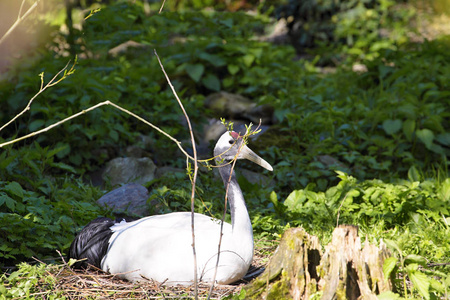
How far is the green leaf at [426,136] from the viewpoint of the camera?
559cm

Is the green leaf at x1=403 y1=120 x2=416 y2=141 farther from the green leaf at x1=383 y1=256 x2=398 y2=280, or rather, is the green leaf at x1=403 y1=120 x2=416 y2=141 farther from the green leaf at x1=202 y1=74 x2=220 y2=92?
the green leaf at x1=383 y1=256 x2=398 y2=280

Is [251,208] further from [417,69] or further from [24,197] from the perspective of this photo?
[417,69]

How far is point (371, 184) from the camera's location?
4.47 m

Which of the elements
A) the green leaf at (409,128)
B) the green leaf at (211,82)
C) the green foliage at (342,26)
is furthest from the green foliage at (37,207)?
the green foliage at (342,26)

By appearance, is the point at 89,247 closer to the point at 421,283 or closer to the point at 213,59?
the point at 421,283

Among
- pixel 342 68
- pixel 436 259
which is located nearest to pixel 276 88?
pixel 342 68

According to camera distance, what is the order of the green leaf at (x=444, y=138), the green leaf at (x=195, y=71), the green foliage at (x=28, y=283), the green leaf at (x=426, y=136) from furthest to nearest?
the green leaf at (x=195, y=71) → the green leaf at (x=444, y=138) → the green leaf at (x=426, y=136) → the green foliage at (x=28, y=283)

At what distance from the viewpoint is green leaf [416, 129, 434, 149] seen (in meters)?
5.59

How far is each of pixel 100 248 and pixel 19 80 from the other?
2.94 m

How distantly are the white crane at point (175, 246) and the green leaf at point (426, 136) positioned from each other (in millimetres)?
2755

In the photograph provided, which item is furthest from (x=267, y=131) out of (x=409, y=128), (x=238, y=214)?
(x=238, y=214)

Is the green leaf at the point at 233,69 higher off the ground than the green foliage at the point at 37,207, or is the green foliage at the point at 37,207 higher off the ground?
the green foliage at the point at 37,207

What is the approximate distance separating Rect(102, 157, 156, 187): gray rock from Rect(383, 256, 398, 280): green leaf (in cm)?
320

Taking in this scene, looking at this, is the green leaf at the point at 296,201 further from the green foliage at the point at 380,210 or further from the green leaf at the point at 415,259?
the green leaf at the point at 415,259
